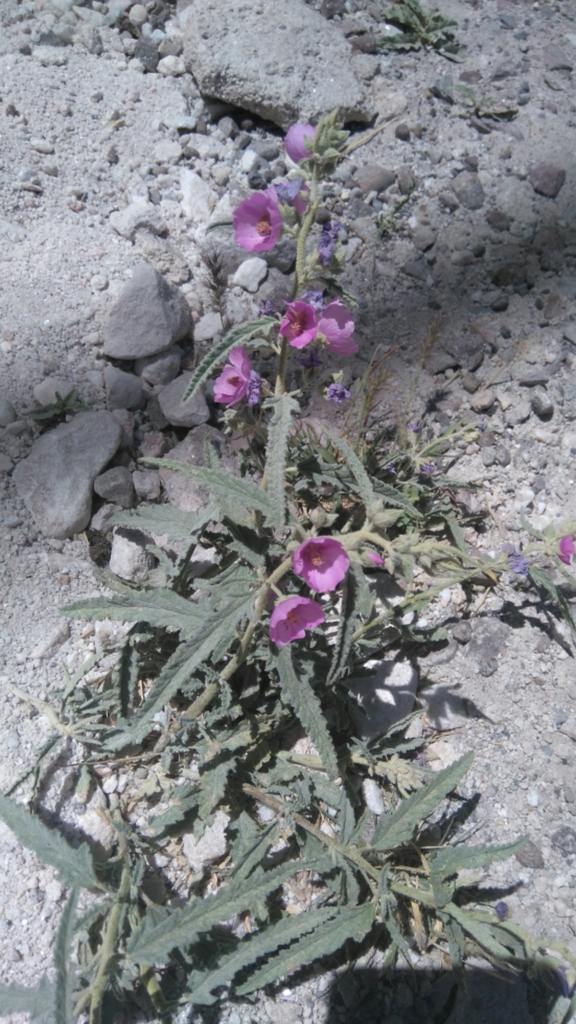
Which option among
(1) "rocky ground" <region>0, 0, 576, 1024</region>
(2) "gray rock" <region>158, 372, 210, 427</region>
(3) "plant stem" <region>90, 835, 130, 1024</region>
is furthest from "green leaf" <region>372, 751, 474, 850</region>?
(2) "gray rock" <region>158, 372, 210, 427</region>

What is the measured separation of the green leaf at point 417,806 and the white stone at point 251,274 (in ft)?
6.09

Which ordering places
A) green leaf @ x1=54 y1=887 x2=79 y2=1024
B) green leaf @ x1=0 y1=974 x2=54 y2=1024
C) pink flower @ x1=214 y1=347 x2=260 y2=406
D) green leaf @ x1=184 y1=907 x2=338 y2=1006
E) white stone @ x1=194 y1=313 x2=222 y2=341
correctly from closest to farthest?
green leaf @ x1=54 y1=887 x2=79 y2=1024 → green leaf @ x1=0 y1=974 x2=54 y2=1024 → green leaf @ x1=184 y1=907 x2=338 y2=1006 → pink flower @ x1=214 y1=347 x2=260 y2=406 → white stone @ x1=194 y1=313 x2=222 y2=341

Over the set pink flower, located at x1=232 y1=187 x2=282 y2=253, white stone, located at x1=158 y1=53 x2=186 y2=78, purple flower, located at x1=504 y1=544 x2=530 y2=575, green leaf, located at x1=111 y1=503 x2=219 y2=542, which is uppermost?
white stone, located at x1=158 y1=53 x2=186 y2=78

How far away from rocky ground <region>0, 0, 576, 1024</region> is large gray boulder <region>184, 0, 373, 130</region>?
1 centimetres

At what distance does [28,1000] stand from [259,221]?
1.76m

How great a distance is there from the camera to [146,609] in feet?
5.52

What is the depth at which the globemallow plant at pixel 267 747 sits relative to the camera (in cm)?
158

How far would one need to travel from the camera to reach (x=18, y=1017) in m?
1.76

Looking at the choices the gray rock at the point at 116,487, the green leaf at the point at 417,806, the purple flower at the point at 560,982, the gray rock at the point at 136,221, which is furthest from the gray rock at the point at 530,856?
the gray rock at the point at 136,221

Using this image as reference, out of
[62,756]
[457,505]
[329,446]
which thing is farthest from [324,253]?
[62,756]

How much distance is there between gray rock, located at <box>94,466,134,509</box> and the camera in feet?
7.77

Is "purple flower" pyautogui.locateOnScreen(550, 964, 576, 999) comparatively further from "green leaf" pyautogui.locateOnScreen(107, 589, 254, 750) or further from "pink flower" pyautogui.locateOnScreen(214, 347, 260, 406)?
"pink flower" pyautogui.locateOnScreen(214, 347, 260, 406)

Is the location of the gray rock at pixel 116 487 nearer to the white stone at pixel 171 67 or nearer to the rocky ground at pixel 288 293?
the rocky ground at pixel 288 293

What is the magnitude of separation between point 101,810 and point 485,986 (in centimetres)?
111
